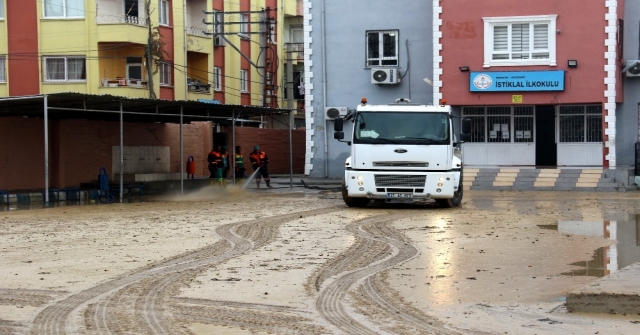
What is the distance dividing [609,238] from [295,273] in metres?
6.84

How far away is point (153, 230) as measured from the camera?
18.8m

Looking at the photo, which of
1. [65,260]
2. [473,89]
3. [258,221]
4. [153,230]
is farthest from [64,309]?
[473,89]

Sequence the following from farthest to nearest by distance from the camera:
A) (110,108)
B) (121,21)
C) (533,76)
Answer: (121,21) < (533,76) < (110,108)

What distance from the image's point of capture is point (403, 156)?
76.9 feet

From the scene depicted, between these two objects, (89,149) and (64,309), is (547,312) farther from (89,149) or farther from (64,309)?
(89,149)

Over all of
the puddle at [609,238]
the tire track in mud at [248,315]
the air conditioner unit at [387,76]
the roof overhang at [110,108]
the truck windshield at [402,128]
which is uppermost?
the air conditioner unit at [387,76]

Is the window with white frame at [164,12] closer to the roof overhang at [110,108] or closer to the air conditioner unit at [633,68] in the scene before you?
the roof overhang at [110,108]

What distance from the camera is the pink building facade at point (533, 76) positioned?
3528 cm

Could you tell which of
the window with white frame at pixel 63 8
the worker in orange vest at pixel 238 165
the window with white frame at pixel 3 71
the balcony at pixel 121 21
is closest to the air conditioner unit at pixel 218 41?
the balcony at pixel 121 21

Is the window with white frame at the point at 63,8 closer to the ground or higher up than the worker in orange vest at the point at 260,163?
higher up

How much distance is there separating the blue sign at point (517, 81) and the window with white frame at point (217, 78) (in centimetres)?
1911

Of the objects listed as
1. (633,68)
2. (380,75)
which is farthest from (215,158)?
(633,68)

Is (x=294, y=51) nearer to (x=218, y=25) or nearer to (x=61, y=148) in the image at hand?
(x=218, y=25)

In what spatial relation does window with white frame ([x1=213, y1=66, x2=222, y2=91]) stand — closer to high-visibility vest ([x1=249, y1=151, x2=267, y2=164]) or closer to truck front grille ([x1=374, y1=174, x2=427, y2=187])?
high-visibility vest ([x1=249, y1=151, x2=267, y2=164])
